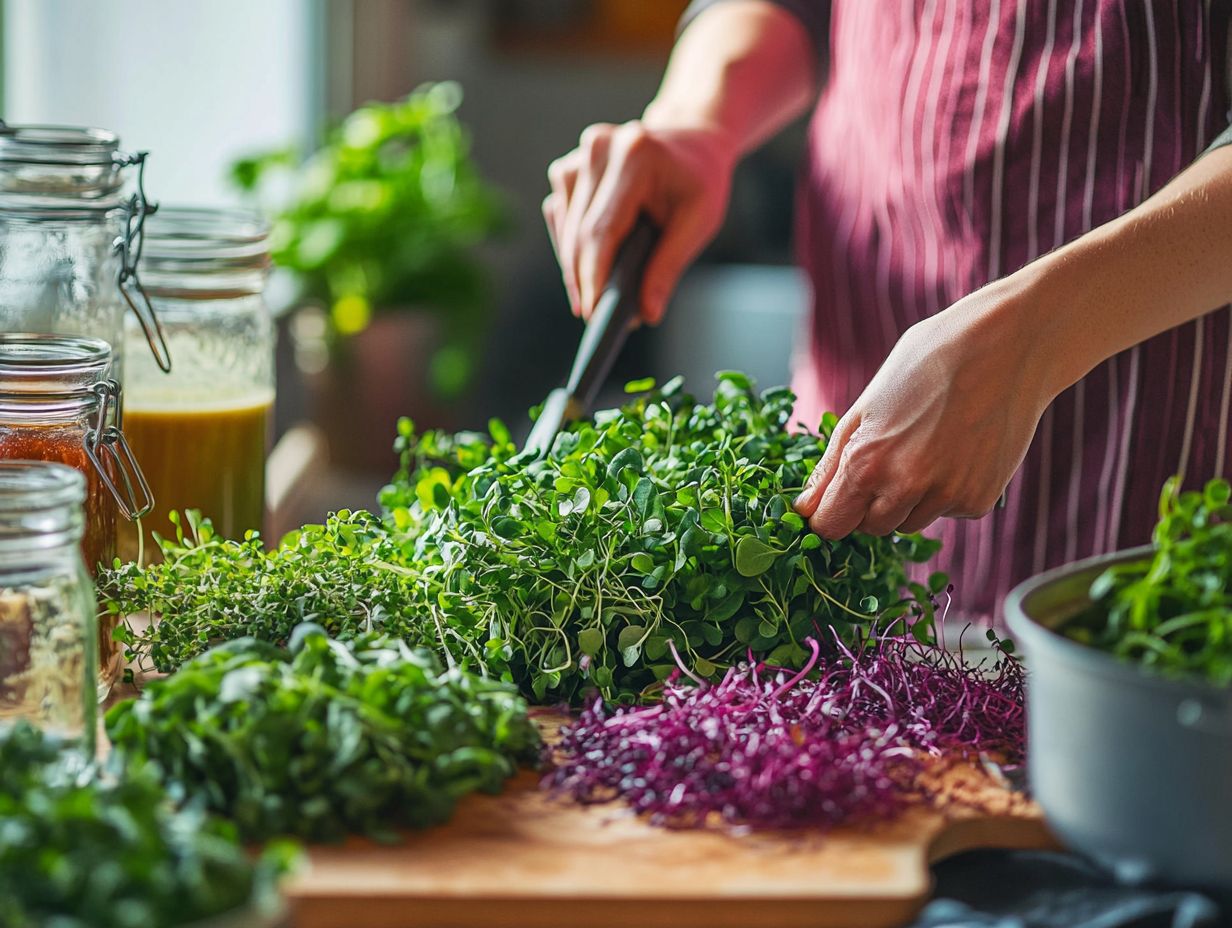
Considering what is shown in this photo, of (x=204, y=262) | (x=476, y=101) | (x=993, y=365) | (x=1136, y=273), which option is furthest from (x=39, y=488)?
(x=476, y=101)

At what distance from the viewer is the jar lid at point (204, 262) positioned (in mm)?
1068

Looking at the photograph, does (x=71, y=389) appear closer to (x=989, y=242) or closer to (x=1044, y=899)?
(x=1044, y=899)

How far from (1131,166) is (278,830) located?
854 mm

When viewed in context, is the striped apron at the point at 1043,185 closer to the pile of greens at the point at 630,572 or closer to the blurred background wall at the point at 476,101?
the pile of greens at the point at 630,572

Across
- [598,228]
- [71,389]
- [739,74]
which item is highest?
[739,74]

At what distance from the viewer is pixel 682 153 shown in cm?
128

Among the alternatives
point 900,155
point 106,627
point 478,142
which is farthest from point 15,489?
point 478,142

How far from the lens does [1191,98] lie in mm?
1108

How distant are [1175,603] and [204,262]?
0.75 meters

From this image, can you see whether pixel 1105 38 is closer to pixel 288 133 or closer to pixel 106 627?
pixel 106 627

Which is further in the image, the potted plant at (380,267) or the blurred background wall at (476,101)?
the potted plant at (380,267)

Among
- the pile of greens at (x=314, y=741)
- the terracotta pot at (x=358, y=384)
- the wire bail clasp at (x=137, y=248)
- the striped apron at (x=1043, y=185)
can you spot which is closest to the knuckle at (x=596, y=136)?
the striped apron at (x=1043, y=185)

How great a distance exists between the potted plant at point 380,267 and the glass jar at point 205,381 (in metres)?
1.13

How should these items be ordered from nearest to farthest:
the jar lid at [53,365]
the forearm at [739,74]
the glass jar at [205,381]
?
1. the jar lid at [53,365]
2. the glass jar at [205,381]
3. the forearm at [739,74]
